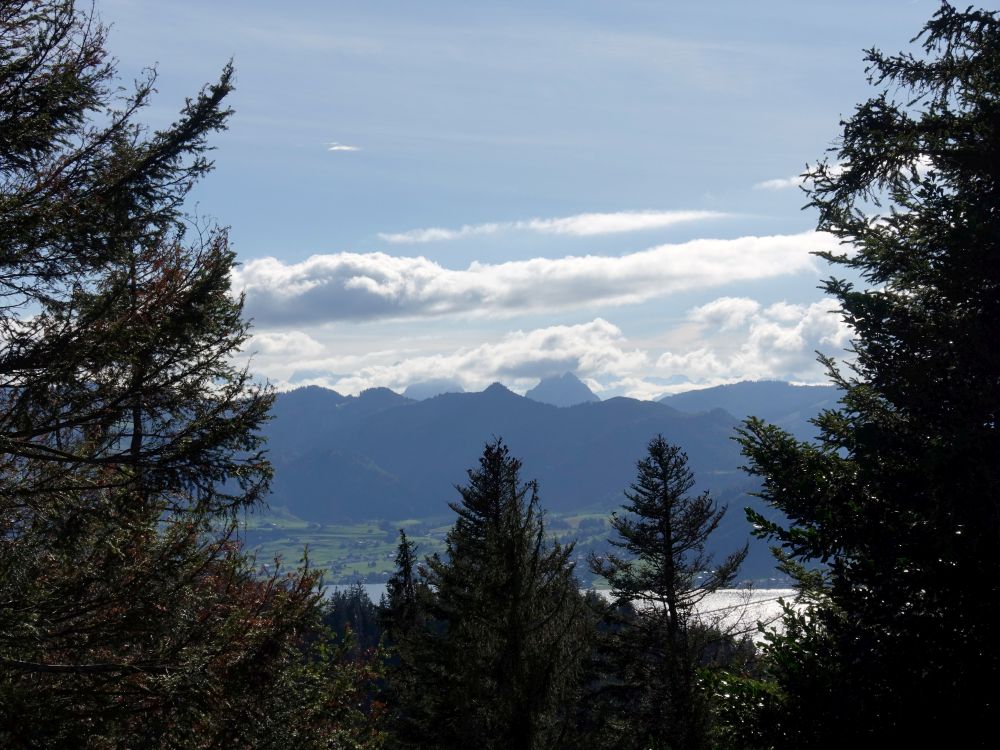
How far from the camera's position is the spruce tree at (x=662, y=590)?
20375 mm

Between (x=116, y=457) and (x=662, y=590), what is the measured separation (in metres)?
16.7

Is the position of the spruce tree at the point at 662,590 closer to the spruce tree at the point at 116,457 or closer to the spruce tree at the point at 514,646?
the spruce tree at the point at 514,646

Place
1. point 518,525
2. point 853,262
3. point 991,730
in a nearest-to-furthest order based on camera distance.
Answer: point 991,730, point 853,262, point 518,525

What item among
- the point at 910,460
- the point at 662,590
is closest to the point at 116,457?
the point at 910,460

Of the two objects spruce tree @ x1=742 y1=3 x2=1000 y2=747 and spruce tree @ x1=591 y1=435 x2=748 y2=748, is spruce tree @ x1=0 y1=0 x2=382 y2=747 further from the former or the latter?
spruce tree @ x1=591 y1=435 x2=748 y2=748

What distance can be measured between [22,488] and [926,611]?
9241 mm

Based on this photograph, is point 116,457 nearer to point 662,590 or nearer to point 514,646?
point 514,646

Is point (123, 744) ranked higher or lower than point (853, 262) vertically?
lower

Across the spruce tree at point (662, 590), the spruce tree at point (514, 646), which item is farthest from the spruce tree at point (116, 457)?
the spruce tree at point (662, 590)

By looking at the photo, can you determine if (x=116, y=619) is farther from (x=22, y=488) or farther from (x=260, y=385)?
(x=260, y=385)

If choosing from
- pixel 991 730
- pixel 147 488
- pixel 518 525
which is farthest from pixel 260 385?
pixel 991 730

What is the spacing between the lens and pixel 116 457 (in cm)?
814

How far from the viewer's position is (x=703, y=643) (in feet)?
68.4

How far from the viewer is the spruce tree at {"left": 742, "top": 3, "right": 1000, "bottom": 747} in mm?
7898
